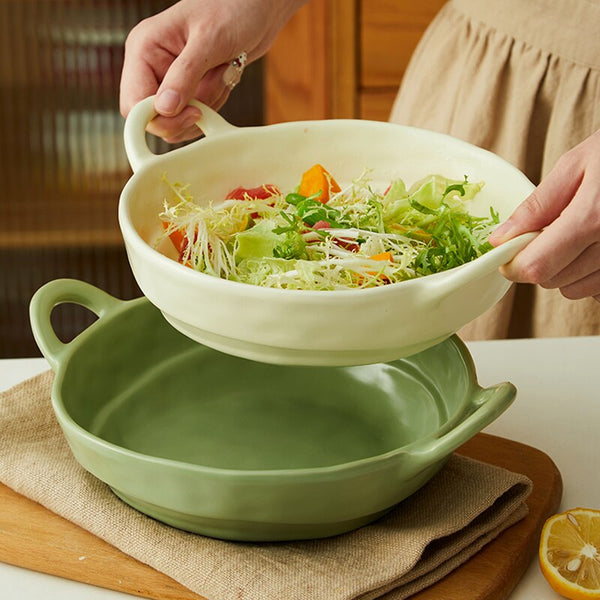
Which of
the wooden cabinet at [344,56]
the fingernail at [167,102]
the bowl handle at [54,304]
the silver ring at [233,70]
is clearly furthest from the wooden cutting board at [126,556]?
the wooden cabinet at [344,56]

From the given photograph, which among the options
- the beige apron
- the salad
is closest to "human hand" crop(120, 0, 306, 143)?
the salad

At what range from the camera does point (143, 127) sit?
0.97 metres

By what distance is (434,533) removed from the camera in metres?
0.76

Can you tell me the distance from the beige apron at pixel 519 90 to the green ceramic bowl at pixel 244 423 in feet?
1.61

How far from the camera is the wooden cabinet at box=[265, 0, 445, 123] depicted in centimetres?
206

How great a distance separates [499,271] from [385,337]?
3.9 inches

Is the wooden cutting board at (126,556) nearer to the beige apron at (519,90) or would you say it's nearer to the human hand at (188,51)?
the human hand at (188,51)

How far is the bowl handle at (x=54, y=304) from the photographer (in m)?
0.88

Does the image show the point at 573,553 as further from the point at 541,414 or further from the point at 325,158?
the point at 325,158

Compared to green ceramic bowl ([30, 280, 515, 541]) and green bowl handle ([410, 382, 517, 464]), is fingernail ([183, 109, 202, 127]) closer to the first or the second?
green ceramic bowl ([30, 280, 515, 541])

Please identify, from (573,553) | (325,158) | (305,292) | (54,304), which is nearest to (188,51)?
(325,158)

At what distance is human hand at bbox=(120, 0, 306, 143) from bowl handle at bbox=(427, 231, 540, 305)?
1.30 ft

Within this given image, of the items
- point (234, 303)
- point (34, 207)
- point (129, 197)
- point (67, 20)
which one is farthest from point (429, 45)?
point (34, 207)

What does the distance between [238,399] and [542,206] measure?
1.19 ft
